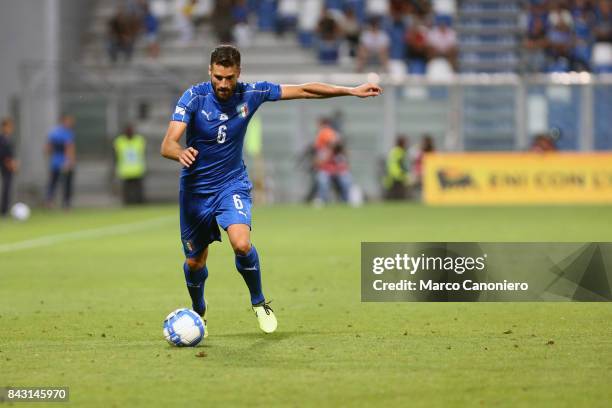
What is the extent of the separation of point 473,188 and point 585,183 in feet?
9.33

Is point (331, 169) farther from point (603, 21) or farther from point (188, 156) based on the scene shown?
point (188, 156)

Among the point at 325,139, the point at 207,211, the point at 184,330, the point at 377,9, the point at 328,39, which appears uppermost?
the point at 377,9

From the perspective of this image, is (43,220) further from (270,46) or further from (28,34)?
(270,46)

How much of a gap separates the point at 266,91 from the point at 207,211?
104 centimetres

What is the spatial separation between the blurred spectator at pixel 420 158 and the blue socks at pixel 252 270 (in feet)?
78.4

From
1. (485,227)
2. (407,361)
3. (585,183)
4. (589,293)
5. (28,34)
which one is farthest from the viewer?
(28,34)

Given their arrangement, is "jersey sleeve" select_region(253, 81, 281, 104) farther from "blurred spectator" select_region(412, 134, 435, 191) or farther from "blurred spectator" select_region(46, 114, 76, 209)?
"blurred spectator" select_region(412, 134, 435, 191)

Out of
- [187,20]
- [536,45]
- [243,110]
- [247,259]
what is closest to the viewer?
[247,259]

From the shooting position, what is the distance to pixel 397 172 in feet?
113

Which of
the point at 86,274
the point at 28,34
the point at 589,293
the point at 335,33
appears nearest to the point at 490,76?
the point at 335,33

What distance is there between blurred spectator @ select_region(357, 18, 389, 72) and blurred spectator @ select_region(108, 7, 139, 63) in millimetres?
7105

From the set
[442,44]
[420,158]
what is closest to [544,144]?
[420,158]

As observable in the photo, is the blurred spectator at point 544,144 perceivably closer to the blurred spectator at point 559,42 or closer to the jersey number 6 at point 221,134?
the blurred spectator at point 559,42

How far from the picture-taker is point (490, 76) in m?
36.3
